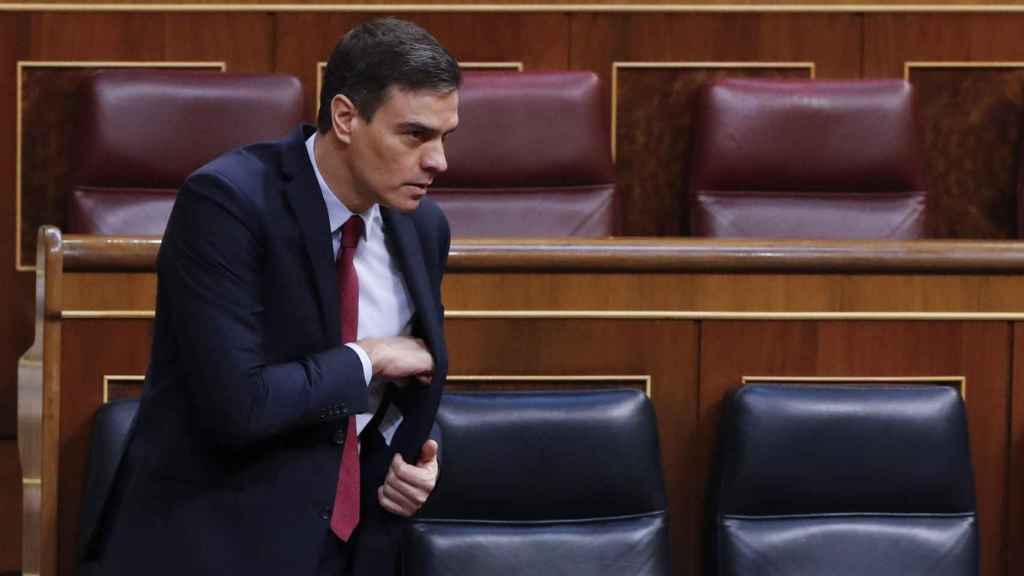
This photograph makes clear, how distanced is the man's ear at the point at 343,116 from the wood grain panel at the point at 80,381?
273mm

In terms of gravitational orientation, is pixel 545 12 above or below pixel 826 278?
above

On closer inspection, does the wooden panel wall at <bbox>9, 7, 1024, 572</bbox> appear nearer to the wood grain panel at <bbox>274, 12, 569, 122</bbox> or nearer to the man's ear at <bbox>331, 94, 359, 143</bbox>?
the wood grain panel at <bbox>274, 12, 569, 122</bbox>

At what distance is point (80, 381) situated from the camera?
2.48ft

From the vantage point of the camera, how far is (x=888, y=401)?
780mm

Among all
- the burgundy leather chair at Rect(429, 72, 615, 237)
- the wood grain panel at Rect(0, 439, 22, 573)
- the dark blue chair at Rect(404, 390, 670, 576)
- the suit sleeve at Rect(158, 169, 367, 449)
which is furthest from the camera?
the burgundy leather chair at Rect(429, 72, 615, 237)

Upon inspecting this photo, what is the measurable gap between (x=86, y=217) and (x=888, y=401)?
523 millimetres

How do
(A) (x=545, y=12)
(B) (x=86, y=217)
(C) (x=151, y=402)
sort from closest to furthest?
1. (C) (x=151, y=402)
2. (B) (x=86, y=217)
3. (A) (x=545, y=12)

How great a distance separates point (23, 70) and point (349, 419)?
673mm

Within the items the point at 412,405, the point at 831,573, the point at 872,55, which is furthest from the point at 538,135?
the point at 412,405

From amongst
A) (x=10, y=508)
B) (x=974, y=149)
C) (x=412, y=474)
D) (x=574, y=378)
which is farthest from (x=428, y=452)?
(x=974, y=149)

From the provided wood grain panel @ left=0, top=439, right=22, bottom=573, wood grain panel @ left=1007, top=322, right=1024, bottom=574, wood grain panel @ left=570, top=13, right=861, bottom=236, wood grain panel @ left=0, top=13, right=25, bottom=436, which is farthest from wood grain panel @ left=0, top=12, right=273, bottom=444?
wood grain panel @ left=1007, top=322, right=1024, bottom=574

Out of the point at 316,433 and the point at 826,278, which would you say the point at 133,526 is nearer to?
the point at 316,433

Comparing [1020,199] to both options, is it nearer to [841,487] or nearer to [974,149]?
[974,149]

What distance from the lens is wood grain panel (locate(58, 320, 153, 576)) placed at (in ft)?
2.48
